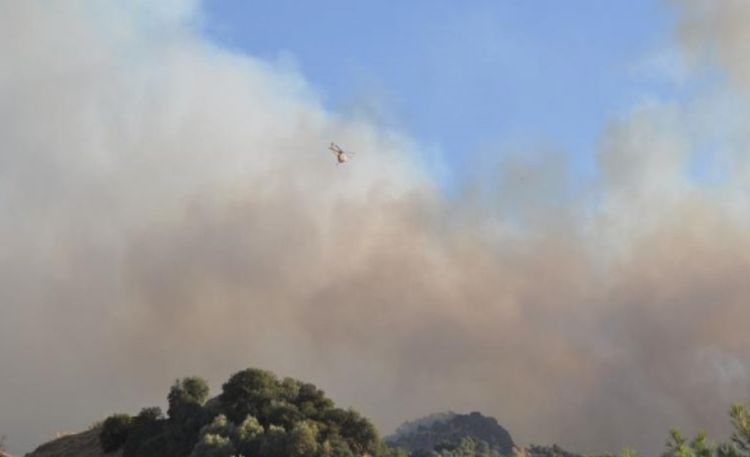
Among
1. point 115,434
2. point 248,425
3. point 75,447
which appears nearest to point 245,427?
point 248,425

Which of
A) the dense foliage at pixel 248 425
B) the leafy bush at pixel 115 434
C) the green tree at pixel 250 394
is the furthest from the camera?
the leafy bush at pixel 115 434

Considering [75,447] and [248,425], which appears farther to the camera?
[75,447]

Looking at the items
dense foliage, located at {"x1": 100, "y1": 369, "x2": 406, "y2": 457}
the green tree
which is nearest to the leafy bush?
dense foliage, located at {"x1": 100, "y1": 369, "x2": 406, "y2": 457}

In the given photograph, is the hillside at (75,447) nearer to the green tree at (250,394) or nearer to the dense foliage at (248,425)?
the dense foliage at (248,425)

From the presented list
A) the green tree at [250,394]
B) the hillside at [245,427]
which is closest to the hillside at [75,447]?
the hillside at [245,427]

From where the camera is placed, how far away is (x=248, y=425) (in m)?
71.4

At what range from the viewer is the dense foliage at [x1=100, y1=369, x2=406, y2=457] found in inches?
2657

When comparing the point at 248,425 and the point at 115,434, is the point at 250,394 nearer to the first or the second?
the point at 248,425

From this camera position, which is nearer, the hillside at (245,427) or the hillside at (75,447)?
the hillside at (245,427)

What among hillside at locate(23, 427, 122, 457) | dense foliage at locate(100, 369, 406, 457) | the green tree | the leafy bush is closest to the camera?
dense foliage at locate(100, 369, 406, 457)

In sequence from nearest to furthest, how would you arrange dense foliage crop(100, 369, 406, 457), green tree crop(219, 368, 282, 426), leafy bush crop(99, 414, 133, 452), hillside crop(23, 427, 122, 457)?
1. dense foliage crop(100, 369, 406, 457)
2. green tree crop(219, 368, 282, 426)
3. leafy bush crop(99, 414, 133, 452)
4. hillside crop(23, 427, 122, 457)

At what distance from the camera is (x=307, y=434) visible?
6725 centimetres

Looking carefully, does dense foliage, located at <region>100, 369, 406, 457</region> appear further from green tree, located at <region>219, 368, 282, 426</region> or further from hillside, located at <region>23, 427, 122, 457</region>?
hillside, located at <region>23, 427, 122, 457</region>

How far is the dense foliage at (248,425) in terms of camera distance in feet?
221
